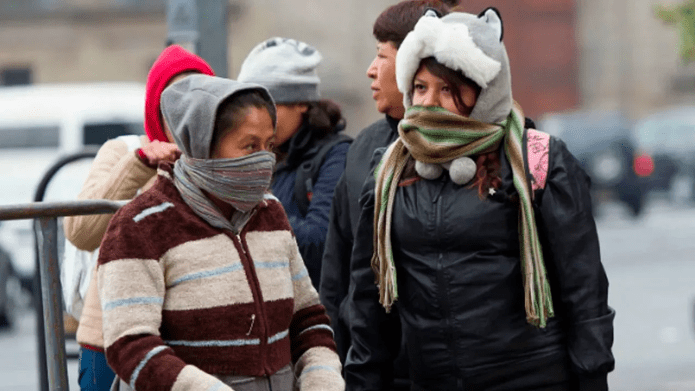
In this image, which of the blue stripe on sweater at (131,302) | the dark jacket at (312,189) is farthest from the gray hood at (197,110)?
the dark jacket at (312,189)

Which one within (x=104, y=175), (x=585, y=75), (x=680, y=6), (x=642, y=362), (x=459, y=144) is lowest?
(x=585, y=75)

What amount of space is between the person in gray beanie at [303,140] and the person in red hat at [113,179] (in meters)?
0.82

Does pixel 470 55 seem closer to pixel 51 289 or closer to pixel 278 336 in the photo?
pixel 278 336

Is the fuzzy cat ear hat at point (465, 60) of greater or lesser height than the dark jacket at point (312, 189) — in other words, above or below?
above

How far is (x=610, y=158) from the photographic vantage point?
23906mm

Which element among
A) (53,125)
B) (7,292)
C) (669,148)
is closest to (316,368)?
(7,292)

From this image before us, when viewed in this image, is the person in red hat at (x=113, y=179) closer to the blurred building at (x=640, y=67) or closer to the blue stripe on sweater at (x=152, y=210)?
the blue stripe on sweater at (x=152, y=210)

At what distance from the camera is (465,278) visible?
11.9ft

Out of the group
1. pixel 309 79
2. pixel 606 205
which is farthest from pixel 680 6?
pixel 606 205

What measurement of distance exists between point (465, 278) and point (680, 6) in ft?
31.4

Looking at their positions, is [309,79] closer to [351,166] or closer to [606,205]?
[351,166]

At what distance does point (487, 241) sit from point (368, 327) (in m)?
0.55

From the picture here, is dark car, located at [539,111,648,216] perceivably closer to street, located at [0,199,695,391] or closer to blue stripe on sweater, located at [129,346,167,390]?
street, located at [0,199,695,391]

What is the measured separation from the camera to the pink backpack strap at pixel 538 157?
12.0 feet
